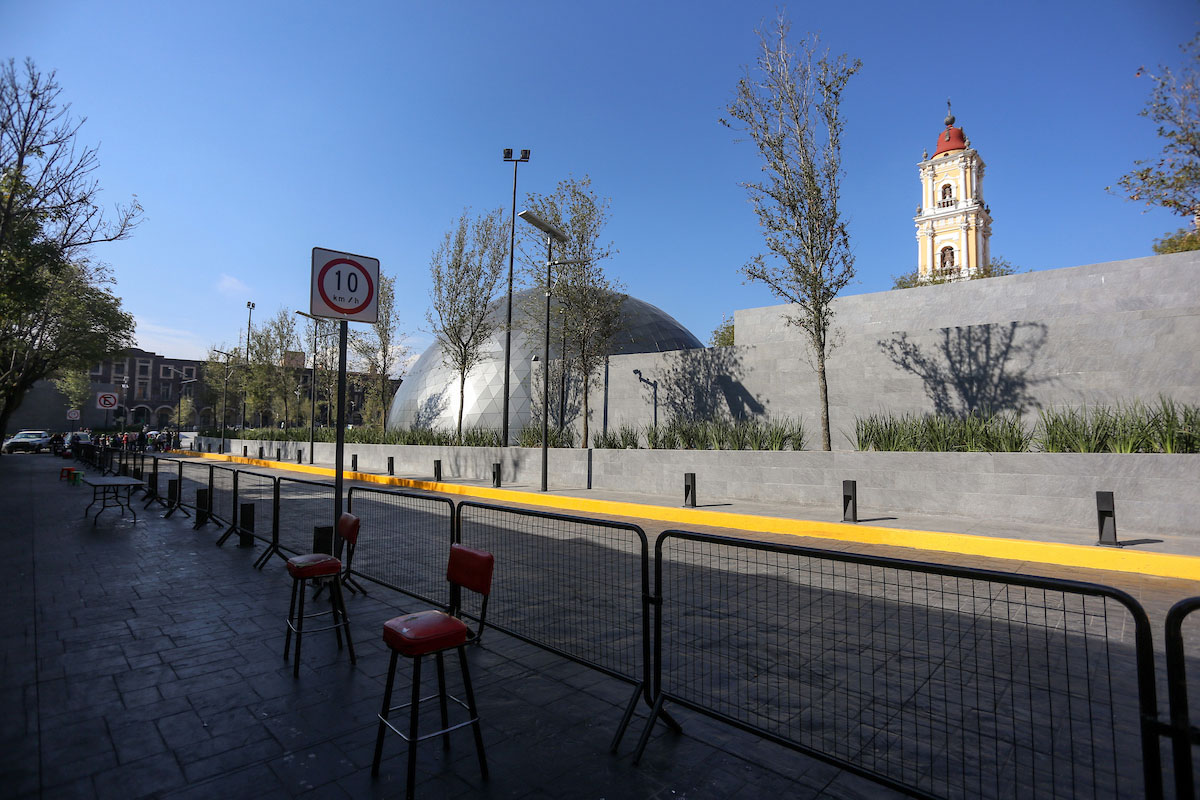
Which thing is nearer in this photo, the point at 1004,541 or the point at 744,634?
the point at 744,634

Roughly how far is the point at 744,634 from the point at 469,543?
5.56m

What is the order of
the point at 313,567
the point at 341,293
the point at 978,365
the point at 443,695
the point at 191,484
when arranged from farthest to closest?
the point at 191,484, the point at 978,365, the point at 341,293, the point at 313,567, the point at 443,695

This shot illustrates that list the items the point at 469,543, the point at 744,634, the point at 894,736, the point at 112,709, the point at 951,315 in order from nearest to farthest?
the point at 894,736 < the point at 112,709 < the point at 744,634 < the point at 469,543 < the point at 951,315

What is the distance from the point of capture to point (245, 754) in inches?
130

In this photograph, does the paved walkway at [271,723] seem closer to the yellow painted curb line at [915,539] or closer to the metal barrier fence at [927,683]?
the metal barrier fence at [927,683]

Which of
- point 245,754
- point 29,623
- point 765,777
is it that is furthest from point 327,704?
point 29,623

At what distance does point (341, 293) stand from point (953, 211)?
77.4 meters

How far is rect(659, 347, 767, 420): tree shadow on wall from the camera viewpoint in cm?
1983

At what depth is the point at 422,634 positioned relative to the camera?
3.15 m

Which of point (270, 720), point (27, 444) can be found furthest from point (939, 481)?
point (27, 444)

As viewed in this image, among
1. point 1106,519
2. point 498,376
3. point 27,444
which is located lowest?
point 1106,519

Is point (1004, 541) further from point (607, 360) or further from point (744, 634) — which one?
point (607, 360)

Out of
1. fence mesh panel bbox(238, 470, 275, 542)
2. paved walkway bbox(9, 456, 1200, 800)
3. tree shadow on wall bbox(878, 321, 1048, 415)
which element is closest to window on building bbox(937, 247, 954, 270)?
tree shadow on wall bbox(878, 321, 1048, 415)

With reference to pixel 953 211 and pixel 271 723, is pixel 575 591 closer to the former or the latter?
pixel 271 723
